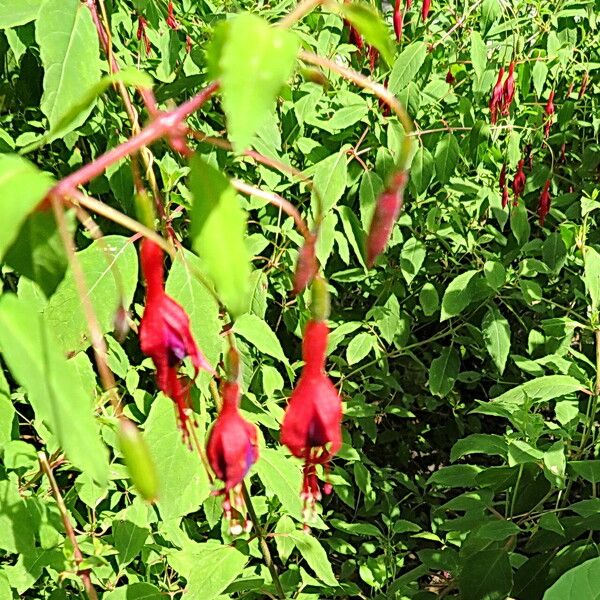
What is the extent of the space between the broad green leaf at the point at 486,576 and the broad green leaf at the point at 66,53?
104 cm

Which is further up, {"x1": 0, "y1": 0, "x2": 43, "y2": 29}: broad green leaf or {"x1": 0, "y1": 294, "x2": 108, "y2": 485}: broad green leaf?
{"x1": 0, "y1": 0, "x2": 43, "y2": 29}: broad green leaf

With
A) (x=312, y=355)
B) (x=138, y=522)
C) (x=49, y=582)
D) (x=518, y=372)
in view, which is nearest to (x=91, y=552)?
(x=138, y=522)

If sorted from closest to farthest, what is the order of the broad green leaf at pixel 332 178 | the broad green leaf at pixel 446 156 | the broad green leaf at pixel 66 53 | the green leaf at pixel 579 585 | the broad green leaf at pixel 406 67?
the broad green leaf at pixel 66 53 < the green leaf at pixel 579 585 < the broad green leaf at pixel 332 178 < the broad green leaf at pixel 406 67 < the broad green leaf at pixel 446 156

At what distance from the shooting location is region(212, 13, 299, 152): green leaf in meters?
0.32

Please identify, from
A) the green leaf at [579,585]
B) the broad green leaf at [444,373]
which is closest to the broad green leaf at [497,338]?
the broad green leaf at [444,373]

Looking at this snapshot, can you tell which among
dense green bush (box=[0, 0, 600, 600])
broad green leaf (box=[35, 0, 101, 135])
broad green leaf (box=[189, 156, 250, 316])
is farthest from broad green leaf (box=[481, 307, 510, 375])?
broad green leaf (box=[189, 156, 250, 316])

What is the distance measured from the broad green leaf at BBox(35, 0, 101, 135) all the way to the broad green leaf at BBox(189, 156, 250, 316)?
40 centimetres

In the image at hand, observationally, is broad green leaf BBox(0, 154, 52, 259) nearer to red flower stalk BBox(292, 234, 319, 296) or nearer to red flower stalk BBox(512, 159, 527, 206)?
red flower stalk BBox(292, 234, 319, 296)

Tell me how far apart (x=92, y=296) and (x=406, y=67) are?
3.13ft

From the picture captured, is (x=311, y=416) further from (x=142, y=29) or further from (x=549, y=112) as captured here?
(x=549, y=112)

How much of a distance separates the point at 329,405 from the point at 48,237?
176 mm

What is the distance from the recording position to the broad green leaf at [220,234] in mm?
372

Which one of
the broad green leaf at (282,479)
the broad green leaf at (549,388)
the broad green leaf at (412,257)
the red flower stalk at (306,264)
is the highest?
the red flower stalk at (306,264)

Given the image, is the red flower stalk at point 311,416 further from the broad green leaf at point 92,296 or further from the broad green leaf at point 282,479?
the broad green leaf at point 282,479
